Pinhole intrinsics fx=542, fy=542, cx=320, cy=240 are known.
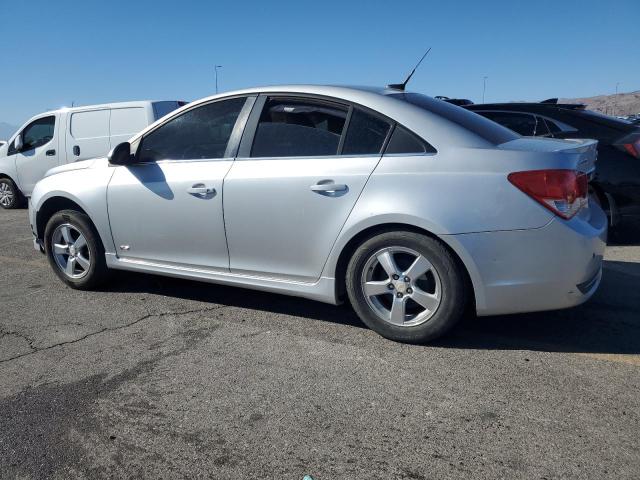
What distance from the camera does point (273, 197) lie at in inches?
142

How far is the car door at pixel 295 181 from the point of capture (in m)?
3.42

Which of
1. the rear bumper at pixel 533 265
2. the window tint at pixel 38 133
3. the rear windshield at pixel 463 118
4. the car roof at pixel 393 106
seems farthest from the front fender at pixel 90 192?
the window tint at pixel 38 133

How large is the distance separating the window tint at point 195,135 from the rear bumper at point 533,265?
6.24 feet

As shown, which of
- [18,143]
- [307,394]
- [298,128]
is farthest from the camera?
[18,143]

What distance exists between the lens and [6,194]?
11.1m

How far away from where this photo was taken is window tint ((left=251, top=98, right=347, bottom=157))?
3551 millimetres

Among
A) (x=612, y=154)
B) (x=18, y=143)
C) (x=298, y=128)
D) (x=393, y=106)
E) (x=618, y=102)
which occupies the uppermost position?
(x=618, y=102)

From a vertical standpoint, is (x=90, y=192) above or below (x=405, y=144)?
below

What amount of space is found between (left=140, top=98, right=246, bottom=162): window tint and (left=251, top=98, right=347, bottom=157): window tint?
290mm

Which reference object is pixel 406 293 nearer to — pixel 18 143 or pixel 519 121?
pixel 519 121

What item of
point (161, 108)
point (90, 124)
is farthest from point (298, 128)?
point (90, 124)

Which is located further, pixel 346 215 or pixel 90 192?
pixel 90 192

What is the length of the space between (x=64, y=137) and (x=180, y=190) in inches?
281

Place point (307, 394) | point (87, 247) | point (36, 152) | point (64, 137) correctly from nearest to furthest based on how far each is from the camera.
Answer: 1. point (307, 394)
2. point (87, 247)
3. point (64, 137)
4. point (36, 152)
